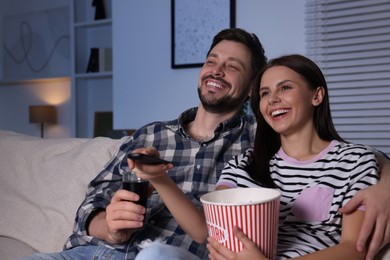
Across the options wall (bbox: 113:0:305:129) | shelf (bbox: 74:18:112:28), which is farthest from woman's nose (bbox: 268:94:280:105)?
shelf (bbox: 74:18:112:28)

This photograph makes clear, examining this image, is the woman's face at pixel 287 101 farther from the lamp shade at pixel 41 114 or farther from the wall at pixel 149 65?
the lamp shade at pixel 41 114

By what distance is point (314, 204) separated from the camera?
130 cm

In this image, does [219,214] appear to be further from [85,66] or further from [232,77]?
[85,66]

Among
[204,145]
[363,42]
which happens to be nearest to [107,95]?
[363,42]

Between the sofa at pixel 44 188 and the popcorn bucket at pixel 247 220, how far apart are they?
0.93 meters

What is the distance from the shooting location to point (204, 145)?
1.75 metres

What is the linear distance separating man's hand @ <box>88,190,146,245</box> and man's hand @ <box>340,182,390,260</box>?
0.50 m

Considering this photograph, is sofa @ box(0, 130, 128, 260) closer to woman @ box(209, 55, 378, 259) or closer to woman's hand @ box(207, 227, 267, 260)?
woman @ box(209, 55, 378, 259)

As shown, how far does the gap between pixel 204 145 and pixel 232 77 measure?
28 cm

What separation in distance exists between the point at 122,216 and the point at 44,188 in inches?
29.4

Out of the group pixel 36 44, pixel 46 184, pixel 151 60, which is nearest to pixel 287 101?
pixel 46 184

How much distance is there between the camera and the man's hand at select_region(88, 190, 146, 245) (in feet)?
4.37

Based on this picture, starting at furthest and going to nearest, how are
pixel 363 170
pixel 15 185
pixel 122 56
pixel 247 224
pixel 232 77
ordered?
pixel 122 56 → pixel 15 185 → pixel 232 77 → pixel 363 170 → pixel 247 224

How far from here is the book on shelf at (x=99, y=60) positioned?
4.96m
